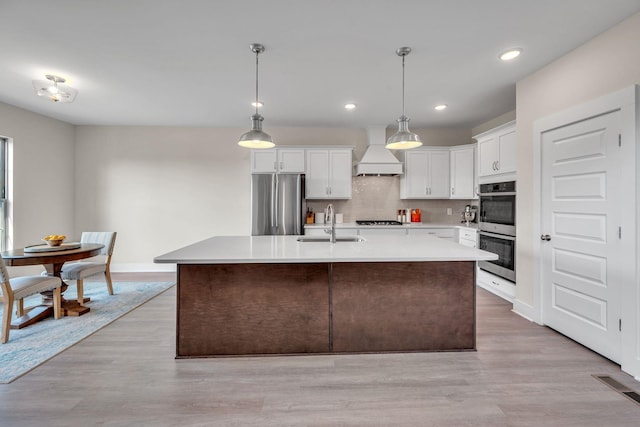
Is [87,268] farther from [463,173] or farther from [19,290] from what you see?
[463,173]

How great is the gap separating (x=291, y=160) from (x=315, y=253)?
3012 millimetres

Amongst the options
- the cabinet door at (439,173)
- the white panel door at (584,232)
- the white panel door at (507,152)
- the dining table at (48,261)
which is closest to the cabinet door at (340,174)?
the cabinet door at (439,173)

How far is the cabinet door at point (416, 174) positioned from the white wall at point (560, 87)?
1.90 metres

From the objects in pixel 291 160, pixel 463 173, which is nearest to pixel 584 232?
pixel 463 173

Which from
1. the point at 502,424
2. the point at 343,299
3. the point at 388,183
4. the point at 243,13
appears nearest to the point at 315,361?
the point at 343,299

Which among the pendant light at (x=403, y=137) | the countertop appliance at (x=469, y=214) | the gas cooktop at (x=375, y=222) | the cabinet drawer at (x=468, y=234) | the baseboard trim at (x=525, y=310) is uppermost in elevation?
the pendant light at (x=403, y=137)

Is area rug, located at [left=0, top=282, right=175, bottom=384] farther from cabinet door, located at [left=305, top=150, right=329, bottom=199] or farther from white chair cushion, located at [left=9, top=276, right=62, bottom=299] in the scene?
cabinet door, located at [left=305, top=150, right=329, bottom=199]

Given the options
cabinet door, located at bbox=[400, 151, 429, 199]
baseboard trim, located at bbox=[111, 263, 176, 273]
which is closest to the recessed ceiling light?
cabinet door, located at bbox=[400, 151, 429, 199]

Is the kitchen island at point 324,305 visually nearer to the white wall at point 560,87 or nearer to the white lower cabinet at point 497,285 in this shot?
the white wall at point 560,87

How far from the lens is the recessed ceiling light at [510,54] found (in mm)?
2658

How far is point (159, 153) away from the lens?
5.36m

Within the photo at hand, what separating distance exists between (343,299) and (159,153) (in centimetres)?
462

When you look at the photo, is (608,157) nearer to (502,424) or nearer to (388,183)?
(502,424)

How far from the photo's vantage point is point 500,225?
366 cm
